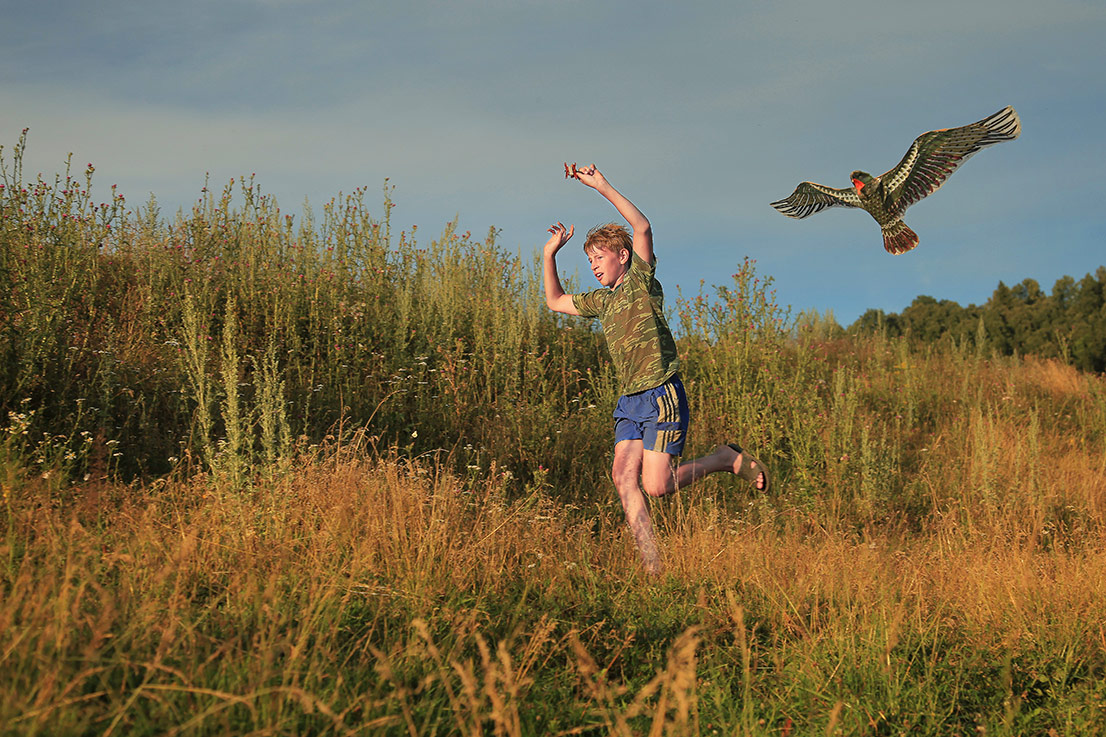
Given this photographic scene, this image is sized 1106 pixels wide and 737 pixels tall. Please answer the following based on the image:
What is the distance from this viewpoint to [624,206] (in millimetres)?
4336

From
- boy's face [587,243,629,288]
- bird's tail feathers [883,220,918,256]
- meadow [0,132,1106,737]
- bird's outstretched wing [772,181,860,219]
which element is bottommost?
meadow [0,132,1106,737]

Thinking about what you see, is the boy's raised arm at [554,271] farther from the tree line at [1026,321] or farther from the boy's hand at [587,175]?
the tree line at [1026,321]

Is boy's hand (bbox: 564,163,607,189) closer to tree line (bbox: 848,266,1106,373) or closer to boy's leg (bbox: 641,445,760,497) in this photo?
boy's leg (bbox: 641,445,760,497)

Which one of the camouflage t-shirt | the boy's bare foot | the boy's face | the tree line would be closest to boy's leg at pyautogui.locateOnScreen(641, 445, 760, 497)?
the boy's bare foot

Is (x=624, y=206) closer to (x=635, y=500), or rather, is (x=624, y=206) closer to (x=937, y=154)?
(x=635, y=500)

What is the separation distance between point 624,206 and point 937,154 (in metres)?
2.40

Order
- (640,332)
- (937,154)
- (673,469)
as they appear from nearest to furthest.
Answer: (640,332) → (673,469) → (937,154)

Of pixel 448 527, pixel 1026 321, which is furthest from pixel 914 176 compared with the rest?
pixel 1026 321

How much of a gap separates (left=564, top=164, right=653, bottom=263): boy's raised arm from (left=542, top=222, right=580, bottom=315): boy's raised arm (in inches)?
21.0

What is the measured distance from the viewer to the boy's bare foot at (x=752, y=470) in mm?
5168

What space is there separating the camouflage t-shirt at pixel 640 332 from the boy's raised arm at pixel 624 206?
76 millimetres

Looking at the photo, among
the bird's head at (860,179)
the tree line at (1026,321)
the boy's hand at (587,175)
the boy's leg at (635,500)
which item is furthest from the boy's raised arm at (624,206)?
the tree line at (1026,321)

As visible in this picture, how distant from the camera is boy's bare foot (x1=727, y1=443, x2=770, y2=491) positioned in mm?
5168

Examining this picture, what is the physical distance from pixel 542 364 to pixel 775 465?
2.51 metres
